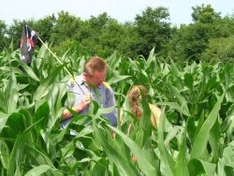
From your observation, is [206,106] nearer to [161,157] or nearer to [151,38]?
[161,157]

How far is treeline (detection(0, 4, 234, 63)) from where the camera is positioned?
48.2 metres

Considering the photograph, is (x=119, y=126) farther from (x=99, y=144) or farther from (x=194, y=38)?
(x=194, y=38)

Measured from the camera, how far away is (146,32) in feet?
178

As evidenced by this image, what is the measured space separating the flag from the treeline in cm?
3579

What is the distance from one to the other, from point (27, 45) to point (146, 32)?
49.5 metres

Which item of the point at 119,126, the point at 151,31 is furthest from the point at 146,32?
the point at 119,126

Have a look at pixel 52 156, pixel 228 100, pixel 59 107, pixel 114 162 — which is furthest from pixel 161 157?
pixel 228 100

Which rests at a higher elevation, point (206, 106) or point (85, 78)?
point (85, 78)

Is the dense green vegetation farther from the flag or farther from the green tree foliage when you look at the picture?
the green tree foliage

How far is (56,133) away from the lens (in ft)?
8.75

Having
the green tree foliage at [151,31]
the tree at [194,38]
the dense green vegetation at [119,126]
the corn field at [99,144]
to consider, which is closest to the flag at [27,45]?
the dense green vegetation at [119,126]

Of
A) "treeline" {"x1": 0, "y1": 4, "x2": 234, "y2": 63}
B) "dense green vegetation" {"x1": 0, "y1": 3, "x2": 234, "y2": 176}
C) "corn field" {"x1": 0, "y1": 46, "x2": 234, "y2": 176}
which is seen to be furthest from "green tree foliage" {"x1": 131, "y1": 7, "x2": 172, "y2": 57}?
"corn field" {"x1": 0, "y1": 46, "x2": 234, "y2": 176}

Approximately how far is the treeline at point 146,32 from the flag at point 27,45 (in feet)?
117

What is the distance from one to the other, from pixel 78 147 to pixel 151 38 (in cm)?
5189
